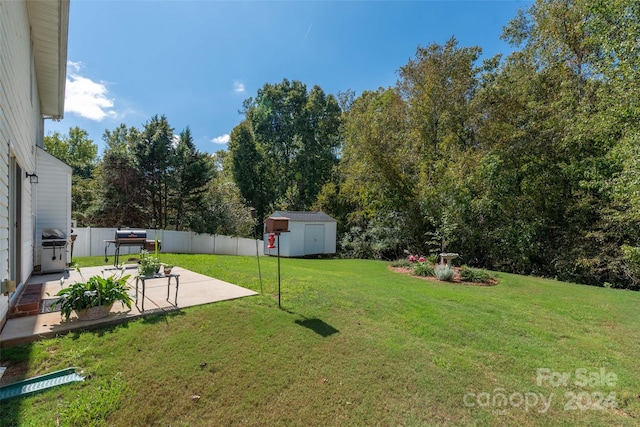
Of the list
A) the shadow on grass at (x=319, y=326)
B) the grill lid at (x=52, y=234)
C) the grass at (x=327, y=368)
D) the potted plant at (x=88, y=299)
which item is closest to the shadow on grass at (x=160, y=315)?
the grass at (x=327, y=368)

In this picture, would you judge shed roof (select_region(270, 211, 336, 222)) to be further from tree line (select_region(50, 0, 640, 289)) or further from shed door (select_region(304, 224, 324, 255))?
tree line (select_region(50, 0, 640, 289))

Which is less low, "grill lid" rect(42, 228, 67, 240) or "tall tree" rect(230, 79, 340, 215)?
"tall tree" rect(230, 79, 340, 215)

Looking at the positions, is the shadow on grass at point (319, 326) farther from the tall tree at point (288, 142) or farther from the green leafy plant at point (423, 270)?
the tall tree at point (288, 142)

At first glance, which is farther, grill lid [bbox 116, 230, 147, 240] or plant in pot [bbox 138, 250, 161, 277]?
grill lid [bbox 116, 230, 147, 240]

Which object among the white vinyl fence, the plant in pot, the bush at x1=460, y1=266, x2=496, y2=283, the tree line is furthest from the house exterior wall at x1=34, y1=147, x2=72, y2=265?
the bush at x1=460, y1=266, x2=496, y2=283

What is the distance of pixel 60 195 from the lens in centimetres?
725

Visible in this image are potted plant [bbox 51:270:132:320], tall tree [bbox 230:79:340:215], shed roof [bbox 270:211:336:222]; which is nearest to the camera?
potted plant [bbox 51:270:132:320]

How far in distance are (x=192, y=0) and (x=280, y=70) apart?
19.5 meters

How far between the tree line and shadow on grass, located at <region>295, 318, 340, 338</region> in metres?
8.62

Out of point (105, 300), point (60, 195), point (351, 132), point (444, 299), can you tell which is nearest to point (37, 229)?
point (60, 195)

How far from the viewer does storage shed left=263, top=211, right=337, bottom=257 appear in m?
14.8

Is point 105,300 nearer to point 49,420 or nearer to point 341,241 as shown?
point 49,420

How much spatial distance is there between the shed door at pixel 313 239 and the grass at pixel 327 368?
34.2 feet

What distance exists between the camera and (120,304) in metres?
4.23
